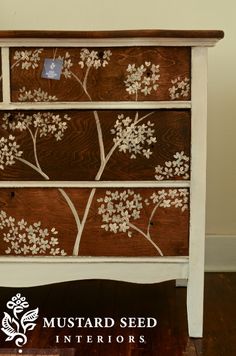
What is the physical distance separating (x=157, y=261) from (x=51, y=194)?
0.34m

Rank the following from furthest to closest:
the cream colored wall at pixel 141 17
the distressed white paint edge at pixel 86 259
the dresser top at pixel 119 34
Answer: the cream colored wall at pixel 141 17, the distressed white paint edge at pixel 86 259, the dresser top at pixel 119 34

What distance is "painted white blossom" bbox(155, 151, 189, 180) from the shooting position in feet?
4.15

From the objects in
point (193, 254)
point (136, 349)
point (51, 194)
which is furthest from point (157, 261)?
point (51, 194)

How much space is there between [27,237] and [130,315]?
1.40 feet

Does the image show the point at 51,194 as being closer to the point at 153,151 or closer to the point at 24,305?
the point at 153,151

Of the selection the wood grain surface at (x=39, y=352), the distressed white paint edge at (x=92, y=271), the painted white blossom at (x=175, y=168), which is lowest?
the wood grain surface at (x=39, y=352)

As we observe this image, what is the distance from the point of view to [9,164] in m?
1.27

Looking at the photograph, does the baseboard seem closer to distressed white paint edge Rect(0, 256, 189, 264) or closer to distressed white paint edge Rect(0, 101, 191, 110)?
distressed white paint edge Rect(0, 256, 189, 264)

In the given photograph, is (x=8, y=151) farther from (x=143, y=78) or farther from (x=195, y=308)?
(x=195, y=308)

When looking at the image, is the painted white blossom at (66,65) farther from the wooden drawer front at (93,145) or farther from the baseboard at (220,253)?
the baseboard at (220,253)

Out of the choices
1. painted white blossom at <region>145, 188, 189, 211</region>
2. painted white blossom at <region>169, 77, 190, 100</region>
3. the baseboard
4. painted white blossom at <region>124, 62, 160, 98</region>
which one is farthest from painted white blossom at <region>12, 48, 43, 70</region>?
the baseboard

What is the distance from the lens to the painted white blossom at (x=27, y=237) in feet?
4.21

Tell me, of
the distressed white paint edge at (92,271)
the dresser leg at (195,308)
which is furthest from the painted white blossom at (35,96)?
the dresser leg at (195,308)

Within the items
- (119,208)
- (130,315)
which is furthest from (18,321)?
(119,208)
